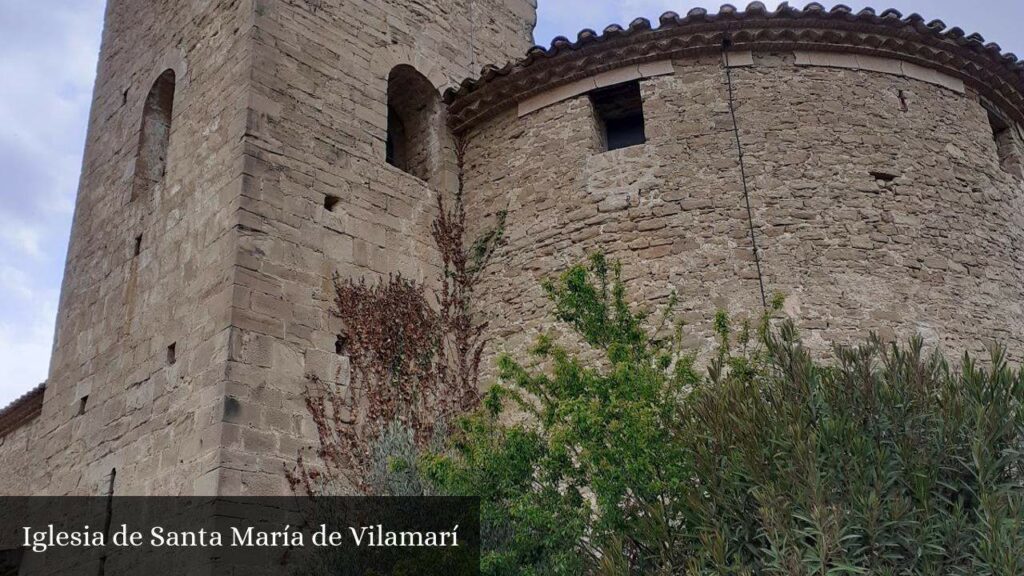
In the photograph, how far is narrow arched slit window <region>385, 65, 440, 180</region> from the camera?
33.7 ft

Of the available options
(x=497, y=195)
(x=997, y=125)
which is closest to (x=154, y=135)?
(x=497, y=195)

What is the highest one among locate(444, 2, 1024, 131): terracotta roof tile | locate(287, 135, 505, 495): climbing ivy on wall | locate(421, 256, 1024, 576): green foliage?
locate(444, 2, 1024, 131): terracotta roof tile

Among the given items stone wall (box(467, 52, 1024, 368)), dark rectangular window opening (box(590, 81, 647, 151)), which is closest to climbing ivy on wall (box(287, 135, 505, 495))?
stone wall (box(467, 52, 1024, 368))

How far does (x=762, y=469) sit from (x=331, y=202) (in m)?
5.17

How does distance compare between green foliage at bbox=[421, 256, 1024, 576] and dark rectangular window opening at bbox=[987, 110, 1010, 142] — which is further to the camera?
dark rectangular window opening at bbox=[987, 110, 1010, 142]

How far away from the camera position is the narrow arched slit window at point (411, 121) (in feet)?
33.7

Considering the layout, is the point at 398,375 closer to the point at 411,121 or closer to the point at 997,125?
the point at 411,121

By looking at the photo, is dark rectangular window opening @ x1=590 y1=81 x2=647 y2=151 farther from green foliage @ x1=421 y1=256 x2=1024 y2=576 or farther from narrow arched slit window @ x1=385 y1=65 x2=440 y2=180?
green foliage @ x1=421 y1=256 x2=1024 y2=576

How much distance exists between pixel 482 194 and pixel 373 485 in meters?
3.63

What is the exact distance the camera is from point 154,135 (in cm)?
1023

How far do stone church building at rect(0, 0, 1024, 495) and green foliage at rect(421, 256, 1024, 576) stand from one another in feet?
6.36

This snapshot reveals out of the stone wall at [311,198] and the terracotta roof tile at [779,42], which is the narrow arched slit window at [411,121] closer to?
the stone wall at [311,198]

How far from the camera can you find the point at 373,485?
728 centimetres

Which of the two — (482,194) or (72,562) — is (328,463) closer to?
(72,562)
